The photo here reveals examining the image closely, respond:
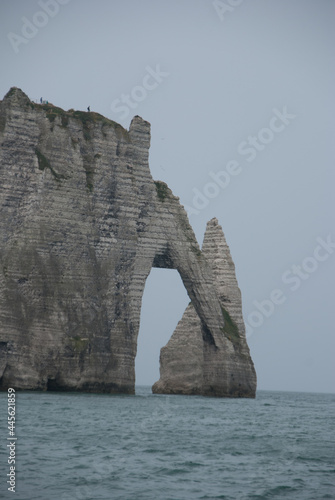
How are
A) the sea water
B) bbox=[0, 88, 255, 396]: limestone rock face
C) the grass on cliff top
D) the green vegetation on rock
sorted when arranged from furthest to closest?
the green vegetation on rock
the grass on cliff top
bbox=[0, 88, 255, 396]: limestone rock face
the sea water

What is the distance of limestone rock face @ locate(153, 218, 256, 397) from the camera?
75.6 meters

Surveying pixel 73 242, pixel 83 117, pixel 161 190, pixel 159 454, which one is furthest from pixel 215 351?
pixel 159 454

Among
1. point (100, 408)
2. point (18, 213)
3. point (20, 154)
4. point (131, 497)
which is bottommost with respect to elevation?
point (131, 497)

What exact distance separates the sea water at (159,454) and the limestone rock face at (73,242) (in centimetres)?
855

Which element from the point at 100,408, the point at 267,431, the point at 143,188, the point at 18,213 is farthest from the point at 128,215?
the point at 267,431

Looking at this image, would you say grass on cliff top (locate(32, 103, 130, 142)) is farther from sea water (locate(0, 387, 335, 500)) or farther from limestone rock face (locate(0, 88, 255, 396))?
sea water (locate(0, 387, 335, 500))

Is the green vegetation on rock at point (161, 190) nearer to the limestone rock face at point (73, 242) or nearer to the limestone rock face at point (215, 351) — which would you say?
the limestone rock face at point (73, 242)

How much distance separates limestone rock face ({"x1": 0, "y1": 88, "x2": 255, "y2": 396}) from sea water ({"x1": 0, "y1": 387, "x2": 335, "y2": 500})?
8.55m

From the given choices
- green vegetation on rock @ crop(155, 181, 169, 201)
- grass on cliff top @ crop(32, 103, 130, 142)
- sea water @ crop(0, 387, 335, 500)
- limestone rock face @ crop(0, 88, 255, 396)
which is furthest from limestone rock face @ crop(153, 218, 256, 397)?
sea water @ crop(0, 387, 335, 500)

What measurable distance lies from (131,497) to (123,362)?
4045cm

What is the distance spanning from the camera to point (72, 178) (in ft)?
216

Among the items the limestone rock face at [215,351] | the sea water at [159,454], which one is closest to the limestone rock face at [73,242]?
the limestone rock face at [215,351]

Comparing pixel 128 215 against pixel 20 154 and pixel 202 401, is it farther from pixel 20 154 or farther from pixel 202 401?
pixel 202 401

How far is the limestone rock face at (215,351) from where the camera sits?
75562mm
